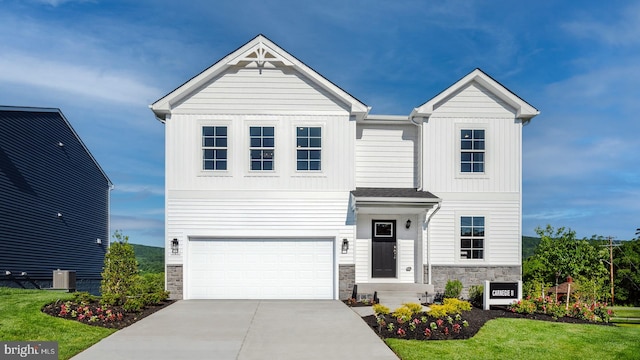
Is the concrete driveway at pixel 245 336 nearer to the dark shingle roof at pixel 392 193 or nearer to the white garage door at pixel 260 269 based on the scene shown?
the white garage door at pixel 260 269

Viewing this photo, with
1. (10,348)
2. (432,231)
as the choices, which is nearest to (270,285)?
(432,231)

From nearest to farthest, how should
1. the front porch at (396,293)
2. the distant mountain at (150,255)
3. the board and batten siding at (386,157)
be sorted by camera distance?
1. the front porch at (396,293)
2. the board and batten siding at (386,157)
3. the distant mountain at (150,255)

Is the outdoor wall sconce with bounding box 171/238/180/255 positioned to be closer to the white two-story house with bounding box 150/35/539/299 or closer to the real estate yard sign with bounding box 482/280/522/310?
the white two-story house with bounding box 150/35/539/299

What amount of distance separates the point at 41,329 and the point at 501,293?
11.3 m

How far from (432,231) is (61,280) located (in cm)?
1400

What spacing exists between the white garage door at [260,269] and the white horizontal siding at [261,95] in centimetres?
427

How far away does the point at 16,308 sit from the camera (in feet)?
38.1

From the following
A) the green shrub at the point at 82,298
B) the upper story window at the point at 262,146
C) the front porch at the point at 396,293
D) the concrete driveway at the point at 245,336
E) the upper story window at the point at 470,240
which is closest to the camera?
the concrete driveway at the point at 245,336

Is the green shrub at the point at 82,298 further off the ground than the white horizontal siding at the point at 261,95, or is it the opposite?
the white horizontal siding at the point at 261,95

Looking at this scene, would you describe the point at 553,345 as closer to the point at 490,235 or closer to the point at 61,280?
the point at 490,235

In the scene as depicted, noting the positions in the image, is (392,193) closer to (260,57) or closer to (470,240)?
(470,240)

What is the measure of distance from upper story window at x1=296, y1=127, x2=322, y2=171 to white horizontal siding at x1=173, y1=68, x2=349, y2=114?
72cm

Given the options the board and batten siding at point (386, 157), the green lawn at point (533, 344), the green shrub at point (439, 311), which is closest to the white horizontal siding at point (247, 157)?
the board and batten siding at point (386, 157)

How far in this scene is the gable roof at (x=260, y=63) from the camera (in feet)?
52.2
